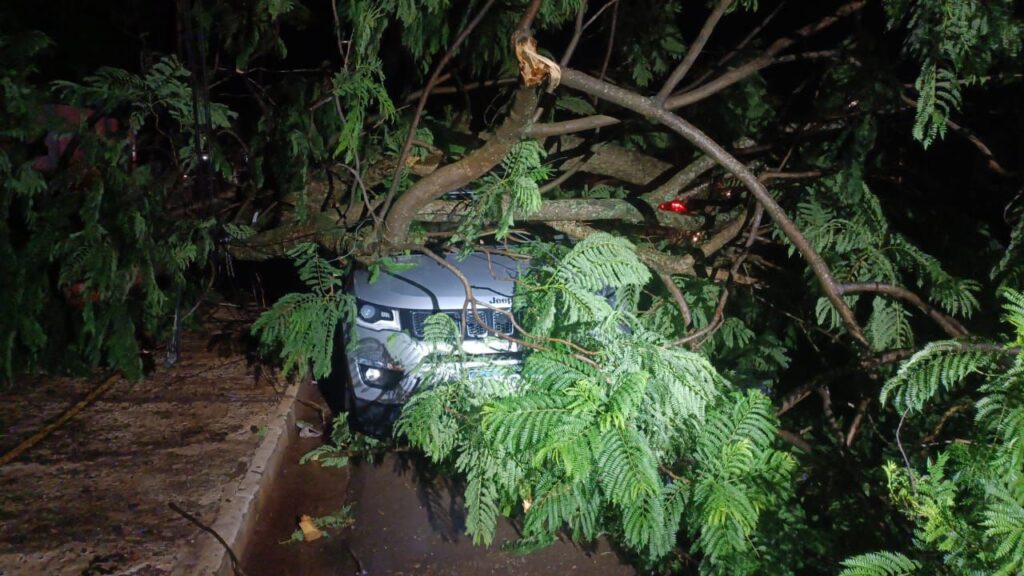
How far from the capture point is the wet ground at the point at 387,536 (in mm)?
4512

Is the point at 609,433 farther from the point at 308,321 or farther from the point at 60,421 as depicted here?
the point at 60,421

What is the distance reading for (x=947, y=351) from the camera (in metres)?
3.07

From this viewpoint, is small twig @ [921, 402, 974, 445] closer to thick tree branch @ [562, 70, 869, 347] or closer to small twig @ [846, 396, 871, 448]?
small twig @ [846, 396, 871, 448]

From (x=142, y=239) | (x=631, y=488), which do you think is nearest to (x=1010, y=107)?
(x=631, y=488)

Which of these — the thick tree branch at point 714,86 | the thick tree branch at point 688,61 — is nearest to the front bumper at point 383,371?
the thick tree branch at point 714,86

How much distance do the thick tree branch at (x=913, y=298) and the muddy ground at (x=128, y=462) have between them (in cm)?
447

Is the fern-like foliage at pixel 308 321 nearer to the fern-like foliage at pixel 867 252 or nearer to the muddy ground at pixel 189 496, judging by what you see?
the muddy ground at pixel 189 496

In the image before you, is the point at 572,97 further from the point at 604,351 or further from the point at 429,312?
the point at 604,351

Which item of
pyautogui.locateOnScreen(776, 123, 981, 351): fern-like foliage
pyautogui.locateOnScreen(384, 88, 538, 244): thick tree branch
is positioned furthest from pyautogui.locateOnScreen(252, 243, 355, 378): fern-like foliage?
pyautogui.locateOnScreen(776, 123, 981, 351): fern-like foliage

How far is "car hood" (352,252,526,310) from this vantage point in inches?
209

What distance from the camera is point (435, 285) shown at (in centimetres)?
541

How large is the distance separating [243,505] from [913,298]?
184 inches

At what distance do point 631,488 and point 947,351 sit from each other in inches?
64.7

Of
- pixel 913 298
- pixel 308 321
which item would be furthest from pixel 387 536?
pixel 913 298
